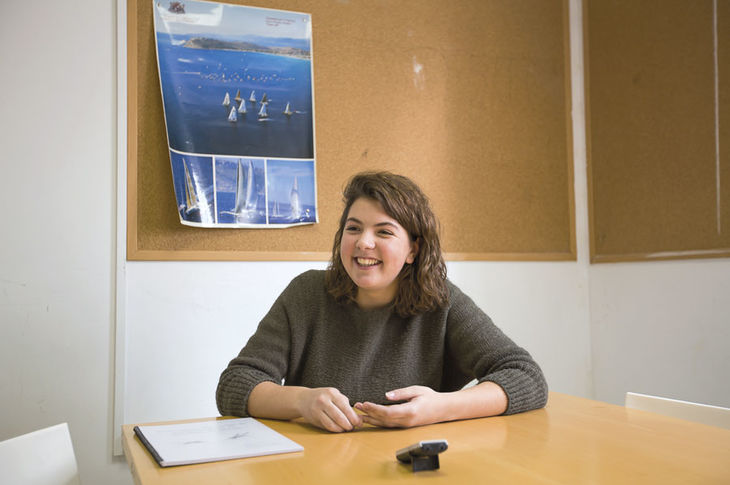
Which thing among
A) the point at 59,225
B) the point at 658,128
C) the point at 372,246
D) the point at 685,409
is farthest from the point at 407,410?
the point at 658,128

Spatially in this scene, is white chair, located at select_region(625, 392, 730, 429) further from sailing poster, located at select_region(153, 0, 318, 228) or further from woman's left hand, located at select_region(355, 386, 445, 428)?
sailing poster, located at select_region(153, 0, 318, 228)

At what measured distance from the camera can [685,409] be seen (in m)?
1.29

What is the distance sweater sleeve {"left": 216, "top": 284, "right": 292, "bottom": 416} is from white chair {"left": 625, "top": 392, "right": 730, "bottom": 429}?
2.74 feet

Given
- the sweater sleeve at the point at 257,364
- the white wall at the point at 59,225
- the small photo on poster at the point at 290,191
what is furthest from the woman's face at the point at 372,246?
the white wall at the point at 59,225

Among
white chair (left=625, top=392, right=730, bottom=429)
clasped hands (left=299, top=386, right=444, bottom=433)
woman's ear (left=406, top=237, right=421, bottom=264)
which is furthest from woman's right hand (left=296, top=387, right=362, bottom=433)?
white chair (left=625, top=392, right=730, bottom=429)

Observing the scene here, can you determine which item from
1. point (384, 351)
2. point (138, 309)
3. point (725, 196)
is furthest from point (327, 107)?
point (725, 196)

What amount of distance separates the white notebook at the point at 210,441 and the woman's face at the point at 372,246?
46 cm

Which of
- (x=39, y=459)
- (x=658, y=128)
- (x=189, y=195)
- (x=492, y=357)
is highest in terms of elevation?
(x=658, y=128)

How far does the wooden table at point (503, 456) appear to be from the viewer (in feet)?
2.64

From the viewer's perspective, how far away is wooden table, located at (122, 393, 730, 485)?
81 cm

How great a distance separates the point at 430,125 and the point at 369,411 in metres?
1.83

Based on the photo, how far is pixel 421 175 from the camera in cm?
268

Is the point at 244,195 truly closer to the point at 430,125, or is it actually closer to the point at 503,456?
the point at 430,125

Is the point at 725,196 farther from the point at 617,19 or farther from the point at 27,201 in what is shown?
the point at 27,201
